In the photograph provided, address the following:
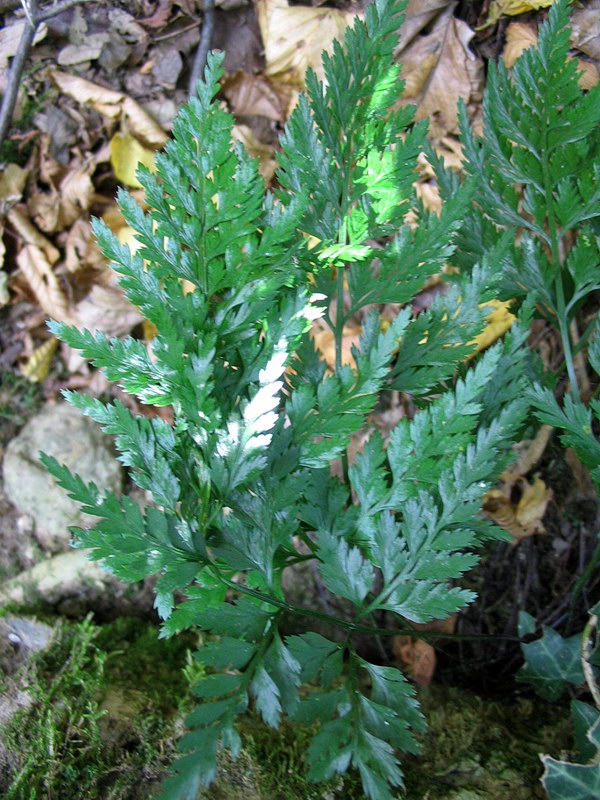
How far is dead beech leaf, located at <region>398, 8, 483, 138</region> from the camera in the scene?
2.11m

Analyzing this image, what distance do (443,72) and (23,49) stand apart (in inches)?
58.9

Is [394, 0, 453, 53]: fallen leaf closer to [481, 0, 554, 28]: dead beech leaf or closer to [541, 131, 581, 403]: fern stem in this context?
[481, 0, 554, 28]: dead beech leaf

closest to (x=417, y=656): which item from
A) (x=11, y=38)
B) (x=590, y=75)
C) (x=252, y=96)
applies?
(x=590, y=75)

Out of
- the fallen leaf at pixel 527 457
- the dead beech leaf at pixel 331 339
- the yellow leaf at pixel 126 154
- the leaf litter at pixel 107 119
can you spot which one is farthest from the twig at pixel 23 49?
the fallen leaf at pixel 527 457

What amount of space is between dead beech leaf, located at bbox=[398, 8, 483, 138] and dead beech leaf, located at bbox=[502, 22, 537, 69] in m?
0.11

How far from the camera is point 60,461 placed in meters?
2.19

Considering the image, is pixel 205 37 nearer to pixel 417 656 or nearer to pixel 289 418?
pixel 289 418

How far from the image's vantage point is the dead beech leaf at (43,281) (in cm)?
241

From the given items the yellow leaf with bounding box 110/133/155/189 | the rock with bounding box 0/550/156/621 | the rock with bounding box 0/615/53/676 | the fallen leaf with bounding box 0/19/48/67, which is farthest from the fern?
the fallen leaf with bounding box 0/19/48/67

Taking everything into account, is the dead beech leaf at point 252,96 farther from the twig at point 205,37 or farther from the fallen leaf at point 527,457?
the fallen leaf at point 527,457

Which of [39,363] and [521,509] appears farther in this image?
[39,363]

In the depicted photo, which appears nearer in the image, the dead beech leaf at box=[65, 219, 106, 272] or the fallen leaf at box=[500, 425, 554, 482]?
the fallen leaf at box=[500, 425, 554, 482]

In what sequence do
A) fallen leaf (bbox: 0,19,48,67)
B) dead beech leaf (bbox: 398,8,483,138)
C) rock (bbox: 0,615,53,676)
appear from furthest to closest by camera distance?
fallen leaf (bbox: 0,19,48,67) → dead beech leaf (bbox: 398,8,483,138) → rock (bbox: 0,615,53,676)

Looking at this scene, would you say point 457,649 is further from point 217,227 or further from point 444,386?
point 217,227
